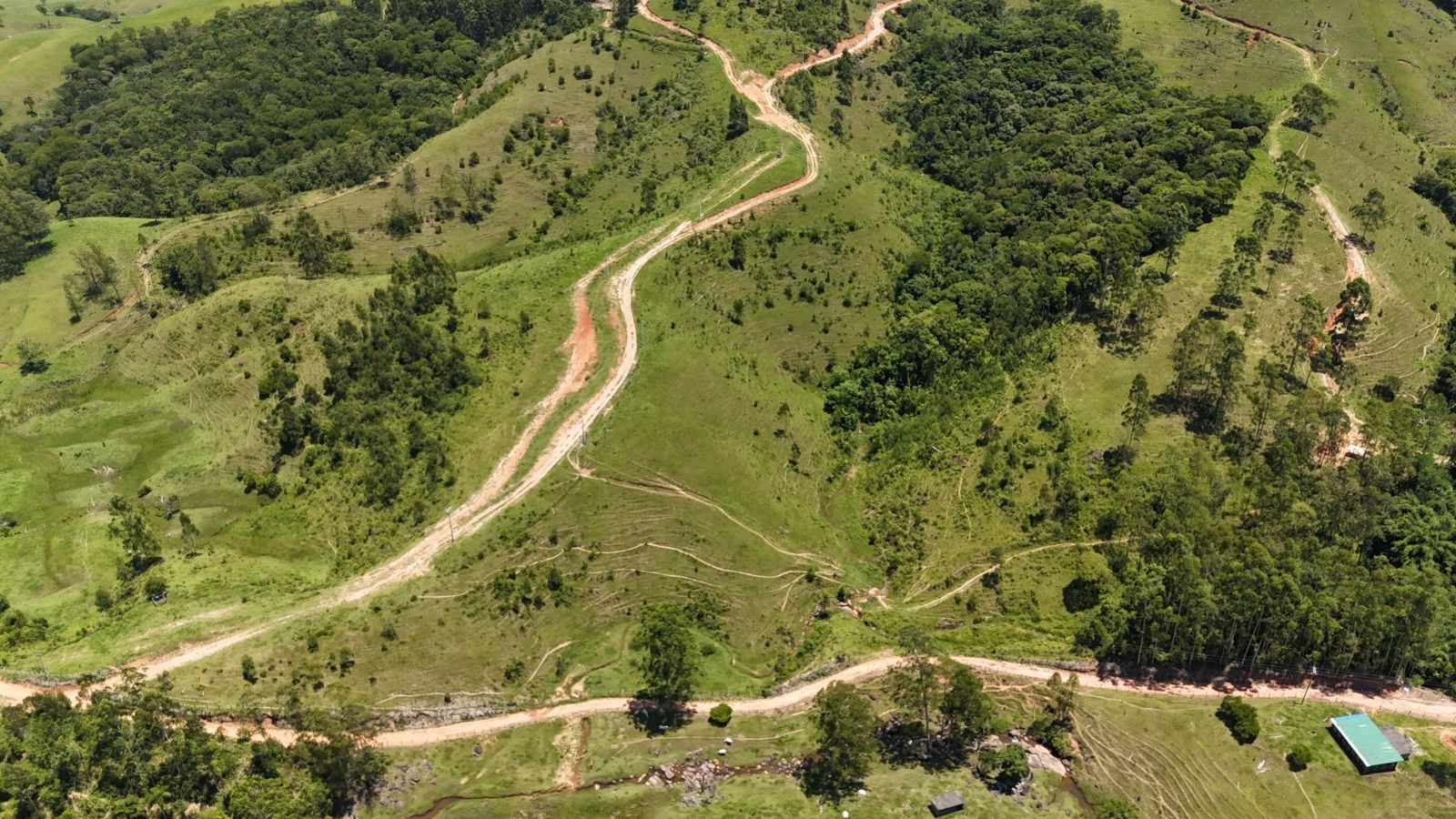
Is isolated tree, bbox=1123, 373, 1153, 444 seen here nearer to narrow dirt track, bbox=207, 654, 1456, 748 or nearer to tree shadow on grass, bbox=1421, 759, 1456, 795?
narrow dirt track, bbox=207, 654, 1456, 748

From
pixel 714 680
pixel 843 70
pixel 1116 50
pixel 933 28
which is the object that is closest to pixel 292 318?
pixel 714 680

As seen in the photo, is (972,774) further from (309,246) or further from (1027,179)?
(309,246)

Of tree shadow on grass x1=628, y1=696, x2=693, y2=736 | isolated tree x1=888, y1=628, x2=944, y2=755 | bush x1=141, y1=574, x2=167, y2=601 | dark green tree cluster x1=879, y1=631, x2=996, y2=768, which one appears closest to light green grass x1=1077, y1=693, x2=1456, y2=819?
dark green tree cluster x1=879, y1=631, x2=996, y2=768

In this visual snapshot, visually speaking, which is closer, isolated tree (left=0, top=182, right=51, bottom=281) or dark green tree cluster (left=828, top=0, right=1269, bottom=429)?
dark green tree cluster (left=828, top=0, right=1269, bottom=429)

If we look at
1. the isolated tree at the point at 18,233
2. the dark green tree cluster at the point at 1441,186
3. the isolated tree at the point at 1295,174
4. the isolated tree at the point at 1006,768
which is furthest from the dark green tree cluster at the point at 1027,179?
the isolated tree at the point at 18,233

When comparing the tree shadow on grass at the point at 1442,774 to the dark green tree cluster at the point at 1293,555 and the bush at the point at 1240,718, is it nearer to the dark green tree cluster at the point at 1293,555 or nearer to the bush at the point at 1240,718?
the dark green tree cluster at the point at 1293,555

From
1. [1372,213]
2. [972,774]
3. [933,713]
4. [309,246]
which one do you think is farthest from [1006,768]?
[309,246]
